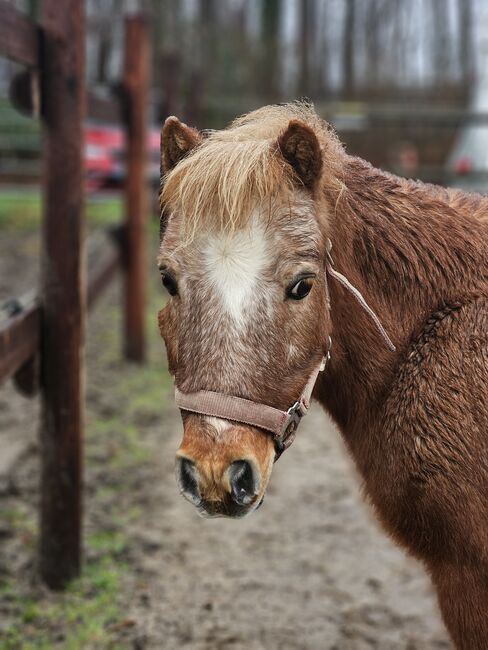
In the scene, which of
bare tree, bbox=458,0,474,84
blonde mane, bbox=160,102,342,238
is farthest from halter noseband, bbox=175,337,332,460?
bare tree, bbox=458,0,474,84

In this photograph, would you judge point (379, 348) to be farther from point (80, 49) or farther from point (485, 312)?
point (80, 49)

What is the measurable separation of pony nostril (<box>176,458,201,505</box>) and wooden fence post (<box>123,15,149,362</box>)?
4636mm

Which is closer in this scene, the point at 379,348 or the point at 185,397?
the point at 185,397

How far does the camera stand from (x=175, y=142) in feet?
7.00

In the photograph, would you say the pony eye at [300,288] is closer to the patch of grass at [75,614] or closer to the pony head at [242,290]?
the pony head at [242,290]

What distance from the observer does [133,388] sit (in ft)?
19.1

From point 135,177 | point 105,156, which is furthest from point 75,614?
point 105,156

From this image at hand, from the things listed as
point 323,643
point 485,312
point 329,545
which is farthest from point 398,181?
point 329,545

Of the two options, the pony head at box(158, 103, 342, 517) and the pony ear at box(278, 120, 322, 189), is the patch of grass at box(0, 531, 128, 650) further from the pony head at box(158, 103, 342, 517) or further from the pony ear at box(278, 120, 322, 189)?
the pony ear at box(278, 120, 322, 189)

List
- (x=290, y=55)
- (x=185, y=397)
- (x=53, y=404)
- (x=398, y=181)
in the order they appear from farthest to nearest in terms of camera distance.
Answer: (x=290, y=55), (x=53, y=404), (x=398, y=181), (x=185, y=397)

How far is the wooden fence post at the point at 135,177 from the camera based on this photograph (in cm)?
593

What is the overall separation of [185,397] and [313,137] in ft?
2.46

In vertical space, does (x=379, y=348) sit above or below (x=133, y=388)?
above

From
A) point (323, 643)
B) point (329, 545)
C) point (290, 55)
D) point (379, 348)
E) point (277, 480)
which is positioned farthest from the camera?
point (290, 55)
